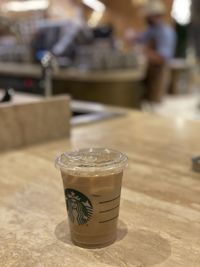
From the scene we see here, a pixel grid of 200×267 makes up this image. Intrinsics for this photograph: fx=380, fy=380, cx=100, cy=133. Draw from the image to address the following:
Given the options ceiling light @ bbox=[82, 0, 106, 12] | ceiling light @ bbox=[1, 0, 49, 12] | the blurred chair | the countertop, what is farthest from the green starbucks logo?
ceiling light @ bbox=[82, 0, 106, 12]

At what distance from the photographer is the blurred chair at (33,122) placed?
108cm

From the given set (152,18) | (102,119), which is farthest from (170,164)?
(152,18)

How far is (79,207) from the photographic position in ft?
1.72

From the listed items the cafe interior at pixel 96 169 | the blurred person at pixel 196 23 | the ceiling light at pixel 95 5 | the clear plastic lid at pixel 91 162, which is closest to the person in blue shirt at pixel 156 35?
the blurred person at pixel 196 23

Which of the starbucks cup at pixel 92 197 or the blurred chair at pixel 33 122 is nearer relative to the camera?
the starbucks cup at pixel 92 197

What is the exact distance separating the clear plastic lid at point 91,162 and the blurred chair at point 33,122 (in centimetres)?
53

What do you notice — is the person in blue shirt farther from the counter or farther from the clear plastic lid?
the clear plastic lid

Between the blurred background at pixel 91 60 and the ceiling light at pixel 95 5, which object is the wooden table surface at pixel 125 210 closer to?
the blurred background at pixel 91 60


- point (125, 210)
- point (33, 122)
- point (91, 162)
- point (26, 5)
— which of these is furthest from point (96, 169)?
point (26, 5)

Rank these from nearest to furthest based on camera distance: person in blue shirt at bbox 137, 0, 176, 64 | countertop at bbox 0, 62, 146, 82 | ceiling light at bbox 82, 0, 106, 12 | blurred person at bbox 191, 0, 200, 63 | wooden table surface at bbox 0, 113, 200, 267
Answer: wooden table surface at bbox 0, 113, 200, 267 → countertop at bbox 0, 62, 146, 82 → person in blue shirt at bbox 137, 0, 176, 64 → blurred person at bbox 191, 0, 200, 63 → ceiling light at bbox 82, 0, 106, 12

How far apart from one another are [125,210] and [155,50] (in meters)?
3.61

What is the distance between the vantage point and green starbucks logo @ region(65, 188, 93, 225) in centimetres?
52

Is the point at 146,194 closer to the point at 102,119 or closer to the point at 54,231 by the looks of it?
the point at 54,231

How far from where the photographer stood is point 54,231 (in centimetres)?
59
